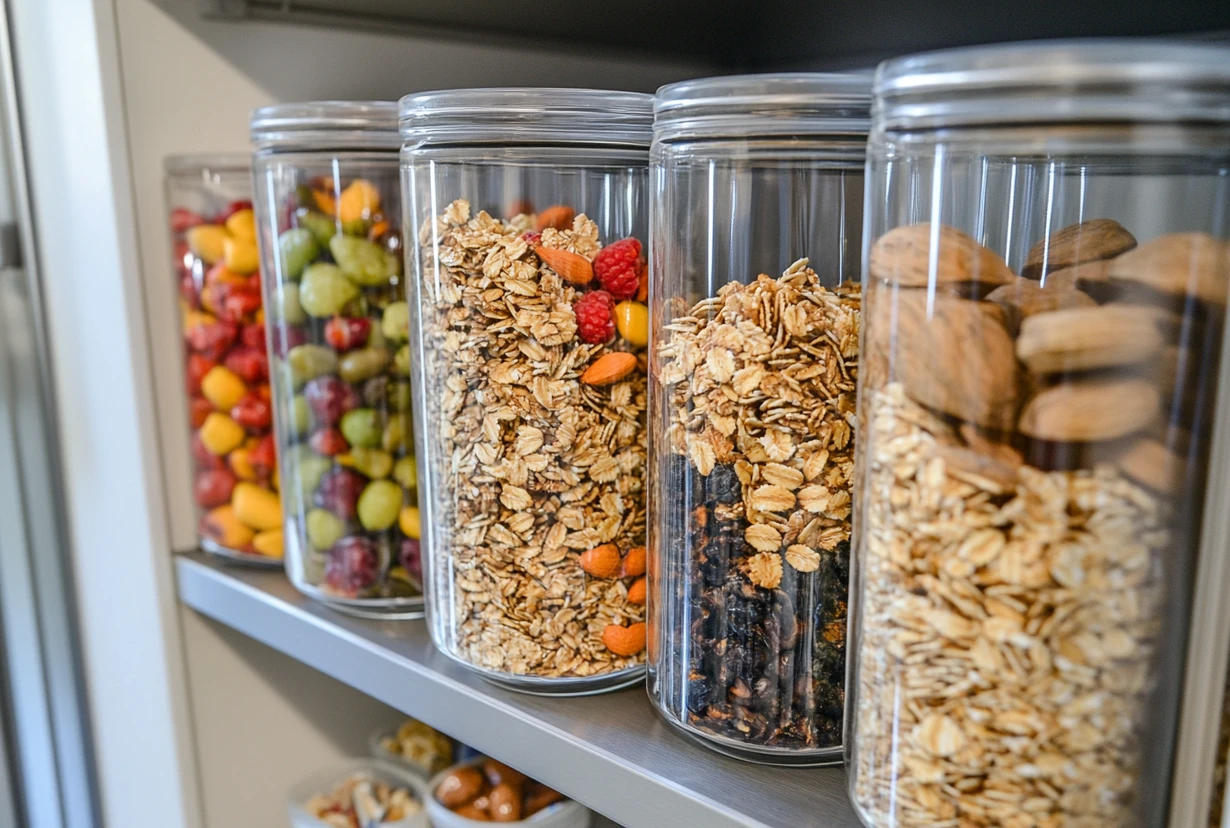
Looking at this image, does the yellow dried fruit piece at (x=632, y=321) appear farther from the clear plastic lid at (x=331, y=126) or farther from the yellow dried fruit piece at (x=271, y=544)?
the yellow dried fruit piece at (x=271, y=544)

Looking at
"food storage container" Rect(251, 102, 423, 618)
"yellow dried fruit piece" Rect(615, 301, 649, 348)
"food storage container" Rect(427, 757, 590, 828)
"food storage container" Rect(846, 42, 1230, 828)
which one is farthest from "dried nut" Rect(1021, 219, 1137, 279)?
"food storage container" Rect(427, 757, 590, 828)

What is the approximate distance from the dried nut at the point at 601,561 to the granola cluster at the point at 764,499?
0.05 meters

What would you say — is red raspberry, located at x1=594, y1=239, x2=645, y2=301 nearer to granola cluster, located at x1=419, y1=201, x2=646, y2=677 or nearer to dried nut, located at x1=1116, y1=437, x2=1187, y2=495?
granola cluster, located at x1=419, y1=201, x2=646, y2=677

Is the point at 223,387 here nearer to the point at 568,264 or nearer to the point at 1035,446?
the point at 568,264

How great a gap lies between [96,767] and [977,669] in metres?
0.81

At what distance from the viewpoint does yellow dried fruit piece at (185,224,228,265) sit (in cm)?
74

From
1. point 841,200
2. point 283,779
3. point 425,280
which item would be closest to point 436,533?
point 425,280

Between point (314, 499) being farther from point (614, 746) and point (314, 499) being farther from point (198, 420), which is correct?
point (614, 746)

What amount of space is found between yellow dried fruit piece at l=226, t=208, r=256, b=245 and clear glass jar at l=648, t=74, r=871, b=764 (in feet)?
1.33

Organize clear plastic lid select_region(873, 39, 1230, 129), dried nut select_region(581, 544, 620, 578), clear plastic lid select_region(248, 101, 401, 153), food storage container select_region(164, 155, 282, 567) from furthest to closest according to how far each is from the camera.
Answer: food storage container select_region(164, 155, 282, 567)
clear plastic lid select_region(248, 101, 401, 153)
dried nut select_region(581, 544, 620, 578)
clear plastic lid select_region(873, 39, 1230, 129)

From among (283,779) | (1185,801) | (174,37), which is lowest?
(283,779)

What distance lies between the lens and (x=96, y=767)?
865 mm

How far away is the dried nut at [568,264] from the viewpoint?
500 millimetres

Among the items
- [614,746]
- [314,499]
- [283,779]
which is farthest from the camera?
[283,779]
